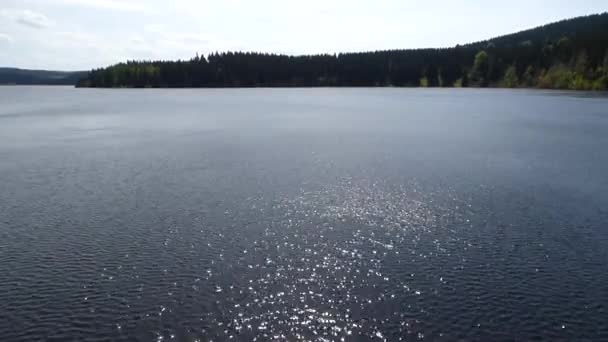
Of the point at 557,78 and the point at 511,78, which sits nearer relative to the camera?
the point at 557,78

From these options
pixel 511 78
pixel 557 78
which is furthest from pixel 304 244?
pixel 511 78

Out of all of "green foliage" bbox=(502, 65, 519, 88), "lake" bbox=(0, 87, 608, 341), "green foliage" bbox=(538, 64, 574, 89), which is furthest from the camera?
"green foliage" bbox=(502, 65, 519, 88)

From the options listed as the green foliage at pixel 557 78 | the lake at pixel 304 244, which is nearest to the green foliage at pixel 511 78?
the green foliage at pixel 557 78

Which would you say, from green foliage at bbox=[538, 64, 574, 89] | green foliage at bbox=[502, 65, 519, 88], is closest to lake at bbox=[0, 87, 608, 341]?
green foliage at bbox=[538, 64, 574, 89]

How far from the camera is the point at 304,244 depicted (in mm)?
21078

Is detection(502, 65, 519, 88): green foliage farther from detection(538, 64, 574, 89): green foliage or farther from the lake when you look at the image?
the lake

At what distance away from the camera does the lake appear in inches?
575

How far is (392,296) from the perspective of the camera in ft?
53.2

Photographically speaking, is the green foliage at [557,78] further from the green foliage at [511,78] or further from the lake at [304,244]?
the lake at [304,244]

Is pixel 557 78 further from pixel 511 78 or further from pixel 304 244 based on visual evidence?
pixel 304 244

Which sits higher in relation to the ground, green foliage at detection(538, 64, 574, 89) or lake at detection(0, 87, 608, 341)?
green foliage at detection(538, 64, 574, 89)

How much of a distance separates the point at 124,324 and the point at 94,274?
465 centimetres

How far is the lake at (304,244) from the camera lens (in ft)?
47.9

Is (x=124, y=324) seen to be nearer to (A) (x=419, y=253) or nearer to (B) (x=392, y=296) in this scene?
(B) (x=392, y=296)
